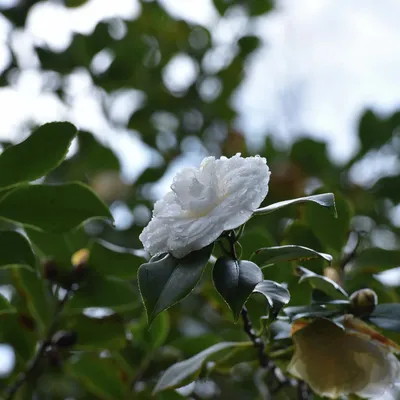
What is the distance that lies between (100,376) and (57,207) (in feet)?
1.18

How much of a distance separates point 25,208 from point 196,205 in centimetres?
23

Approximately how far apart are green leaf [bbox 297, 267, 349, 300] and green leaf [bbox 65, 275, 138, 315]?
0.91 feet

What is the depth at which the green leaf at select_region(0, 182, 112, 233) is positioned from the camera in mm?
640

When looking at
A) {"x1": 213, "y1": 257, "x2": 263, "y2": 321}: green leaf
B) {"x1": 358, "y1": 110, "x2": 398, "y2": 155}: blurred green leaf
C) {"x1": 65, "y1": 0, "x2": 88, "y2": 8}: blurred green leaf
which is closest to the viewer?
{"x1": 213, "y1": 257, "x2": 263, "y2": 321}: green leaf

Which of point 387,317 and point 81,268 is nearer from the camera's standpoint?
point 387,317

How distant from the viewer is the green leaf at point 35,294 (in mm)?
851

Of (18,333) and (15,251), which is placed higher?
(15,251)

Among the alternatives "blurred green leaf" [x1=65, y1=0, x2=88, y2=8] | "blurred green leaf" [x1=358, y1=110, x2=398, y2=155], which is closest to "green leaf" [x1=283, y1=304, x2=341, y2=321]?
"blurred green leaf" [x1=358, y1=110, x2=398, y2=155]

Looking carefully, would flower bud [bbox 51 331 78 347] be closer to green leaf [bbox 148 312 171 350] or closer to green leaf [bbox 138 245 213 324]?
green leaf [bbox 148 312 171 350]

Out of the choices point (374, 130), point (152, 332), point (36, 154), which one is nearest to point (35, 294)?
point (152, 332)

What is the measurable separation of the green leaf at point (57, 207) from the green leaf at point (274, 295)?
206 mm

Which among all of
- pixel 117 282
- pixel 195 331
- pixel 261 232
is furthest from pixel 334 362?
pixel 195 331

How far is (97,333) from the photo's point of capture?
862 millimetres

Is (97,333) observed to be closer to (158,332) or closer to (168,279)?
(158,332)
